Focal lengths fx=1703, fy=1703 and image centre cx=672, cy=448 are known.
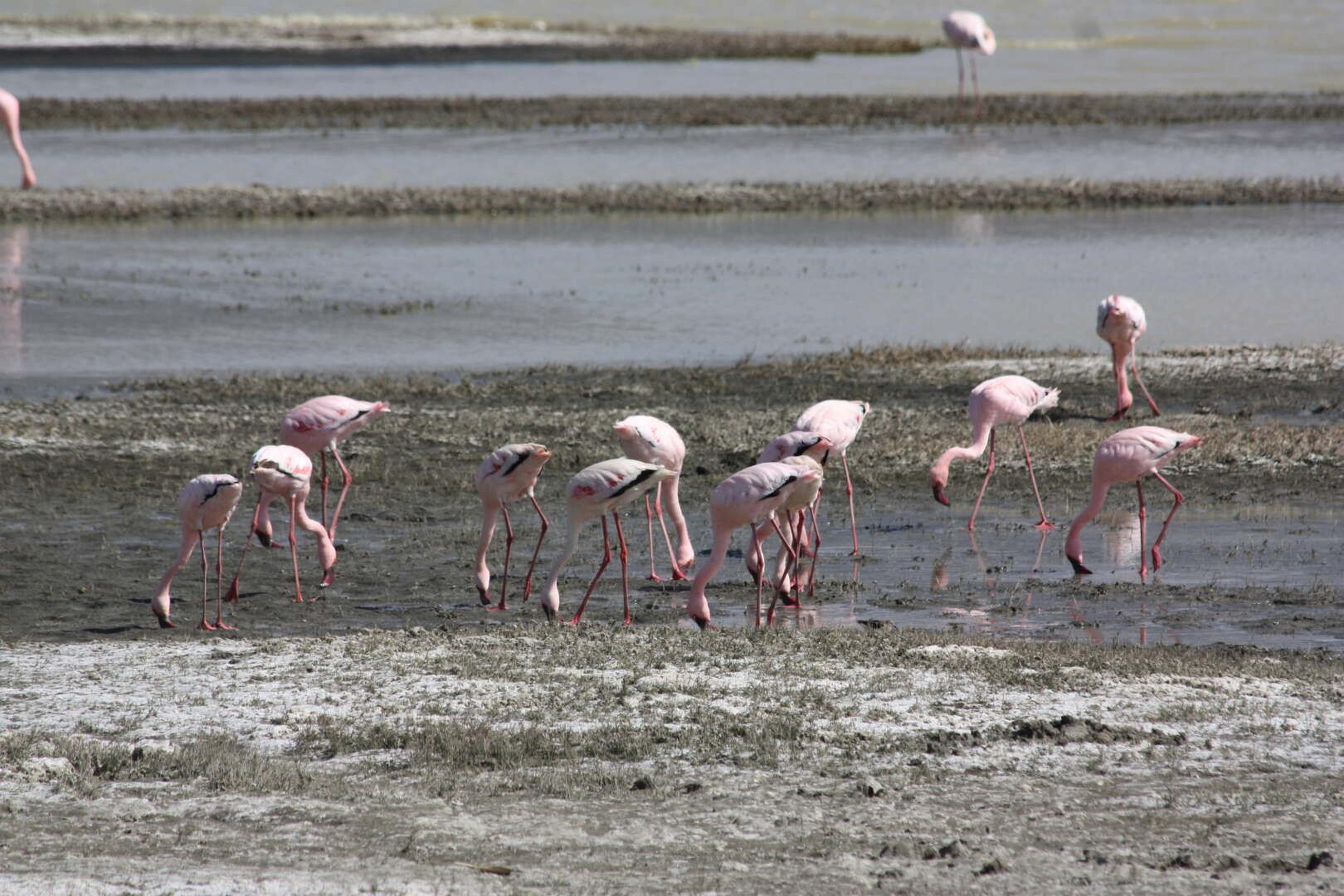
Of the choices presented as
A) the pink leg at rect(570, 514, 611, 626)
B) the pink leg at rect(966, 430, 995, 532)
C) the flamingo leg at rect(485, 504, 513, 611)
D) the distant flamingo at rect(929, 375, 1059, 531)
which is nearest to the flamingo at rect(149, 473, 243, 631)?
the flamingo leg at rect(485, 504, 513, 611)

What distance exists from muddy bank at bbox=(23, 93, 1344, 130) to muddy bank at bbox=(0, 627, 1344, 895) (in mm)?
29644

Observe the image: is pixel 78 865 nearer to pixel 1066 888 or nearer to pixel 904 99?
pixel 1066 888

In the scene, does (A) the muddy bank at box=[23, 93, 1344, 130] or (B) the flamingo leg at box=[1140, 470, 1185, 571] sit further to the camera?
(A) the muddy bank at box=[23, 93, 1344, 130]

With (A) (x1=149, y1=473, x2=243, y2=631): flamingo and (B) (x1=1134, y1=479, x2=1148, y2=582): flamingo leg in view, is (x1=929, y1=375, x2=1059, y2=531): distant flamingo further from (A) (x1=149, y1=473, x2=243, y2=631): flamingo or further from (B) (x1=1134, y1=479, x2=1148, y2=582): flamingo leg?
(A) (x1=149, y1=473, x2=243, y2=631): flamingo

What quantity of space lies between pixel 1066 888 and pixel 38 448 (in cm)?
934

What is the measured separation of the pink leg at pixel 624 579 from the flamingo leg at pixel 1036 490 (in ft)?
8.69

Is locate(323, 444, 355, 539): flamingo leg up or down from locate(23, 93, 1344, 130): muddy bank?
down

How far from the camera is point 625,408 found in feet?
44.5

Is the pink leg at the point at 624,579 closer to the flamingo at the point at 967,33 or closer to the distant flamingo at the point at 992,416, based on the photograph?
the distant flamingo at the point at 992,416

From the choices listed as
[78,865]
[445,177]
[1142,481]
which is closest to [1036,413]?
[1142,481]

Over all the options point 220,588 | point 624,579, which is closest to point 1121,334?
point 624,579

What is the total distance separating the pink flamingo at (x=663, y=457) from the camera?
9398 millimetres

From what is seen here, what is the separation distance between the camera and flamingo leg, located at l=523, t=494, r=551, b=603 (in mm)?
9023

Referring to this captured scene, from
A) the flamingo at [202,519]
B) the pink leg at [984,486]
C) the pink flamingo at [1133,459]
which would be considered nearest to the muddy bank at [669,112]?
the pink leg at [984,486]
